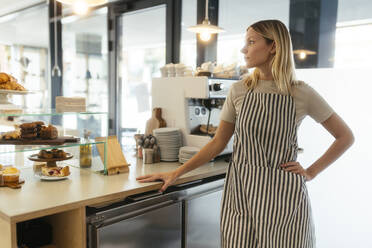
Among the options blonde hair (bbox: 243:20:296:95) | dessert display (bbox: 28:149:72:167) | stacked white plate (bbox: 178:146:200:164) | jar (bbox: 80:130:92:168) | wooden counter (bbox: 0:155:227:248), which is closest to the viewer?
wooden counter (bbox: 0:155:227:248)

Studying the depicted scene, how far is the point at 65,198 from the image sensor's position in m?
1.45

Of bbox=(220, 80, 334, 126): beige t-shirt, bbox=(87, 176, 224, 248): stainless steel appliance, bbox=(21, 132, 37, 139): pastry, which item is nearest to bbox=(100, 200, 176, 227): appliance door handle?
bbox=(87, 176, 224, 248): stainless steel appliance

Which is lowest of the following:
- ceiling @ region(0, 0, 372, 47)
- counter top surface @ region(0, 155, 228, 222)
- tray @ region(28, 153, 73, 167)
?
counter top surface @ region(0, 155, 228, 222)

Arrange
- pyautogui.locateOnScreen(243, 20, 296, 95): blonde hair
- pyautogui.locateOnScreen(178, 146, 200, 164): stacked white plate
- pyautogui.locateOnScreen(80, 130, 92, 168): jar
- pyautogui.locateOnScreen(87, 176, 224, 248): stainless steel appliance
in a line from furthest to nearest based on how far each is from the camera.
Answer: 1. pyautogui.locateOnScreen(178, 146, 200, 164): stacked white plate
2. pyautogui.locateOnScreen(80, 130, 92, 168): jar
3. pyautogui.locateOnScreen(87, 176, 224, 248): stainless steel appliance
4. pyautogui.locateOnScreen(243, 20, 296, 95): blonde hair

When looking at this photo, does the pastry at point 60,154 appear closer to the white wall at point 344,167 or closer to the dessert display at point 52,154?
the dessert display at point 52,154

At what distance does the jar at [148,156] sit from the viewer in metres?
2.19

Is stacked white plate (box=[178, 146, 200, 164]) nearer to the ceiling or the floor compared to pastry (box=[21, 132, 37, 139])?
nearer to the floor

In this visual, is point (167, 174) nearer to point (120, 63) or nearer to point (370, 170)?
point (370, 170)

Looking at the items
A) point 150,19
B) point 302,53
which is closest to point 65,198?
point 302,53

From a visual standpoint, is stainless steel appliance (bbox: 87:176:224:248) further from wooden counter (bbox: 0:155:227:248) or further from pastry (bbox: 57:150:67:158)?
pastry (bbox: 57:150:67:158)

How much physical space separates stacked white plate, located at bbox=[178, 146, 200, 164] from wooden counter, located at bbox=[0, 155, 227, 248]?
8.4 inches

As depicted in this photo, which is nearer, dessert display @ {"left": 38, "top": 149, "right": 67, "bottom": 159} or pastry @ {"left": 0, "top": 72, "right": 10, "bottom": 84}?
pastry @ {"left": 0, "top": 72, "right": 10, "bottom": 84}

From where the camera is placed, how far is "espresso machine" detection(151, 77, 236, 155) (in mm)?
2261

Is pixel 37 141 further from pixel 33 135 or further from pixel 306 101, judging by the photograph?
pixel 306 101
